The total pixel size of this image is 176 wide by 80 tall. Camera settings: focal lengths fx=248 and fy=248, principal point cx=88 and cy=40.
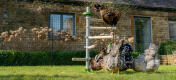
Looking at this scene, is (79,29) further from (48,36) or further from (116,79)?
(116,79)

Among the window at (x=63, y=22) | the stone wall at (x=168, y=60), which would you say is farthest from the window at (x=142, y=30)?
the window at (x=63, y=22)

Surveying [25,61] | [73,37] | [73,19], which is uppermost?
[73,19]

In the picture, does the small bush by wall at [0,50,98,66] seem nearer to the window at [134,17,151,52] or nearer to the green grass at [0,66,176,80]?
the green grass at [0,66,176,80]

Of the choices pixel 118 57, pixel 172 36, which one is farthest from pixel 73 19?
pixel 118 57

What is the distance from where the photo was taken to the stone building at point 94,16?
477 inches

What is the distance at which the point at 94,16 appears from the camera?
44.9 feet

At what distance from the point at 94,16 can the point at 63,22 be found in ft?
5.93

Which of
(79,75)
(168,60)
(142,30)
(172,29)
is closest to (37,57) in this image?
(79,75)

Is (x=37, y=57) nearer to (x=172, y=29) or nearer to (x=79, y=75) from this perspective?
(x=79, y=75)

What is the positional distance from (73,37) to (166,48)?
209 inches

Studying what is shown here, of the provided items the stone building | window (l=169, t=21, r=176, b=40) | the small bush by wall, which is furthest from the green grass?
window (l=169, t=21, r=176, b=40)

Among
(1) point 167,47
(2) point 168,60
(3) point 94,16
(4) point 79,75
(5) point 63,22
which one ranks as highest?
(3) point 94,16

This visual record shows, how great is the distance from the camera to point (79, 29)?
13.2m

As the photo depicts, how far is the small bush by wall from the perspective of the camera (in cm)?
998
